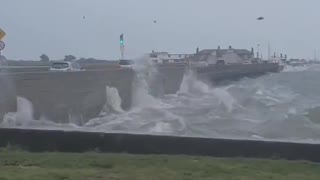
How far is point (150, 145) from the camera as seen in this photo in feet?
34.9

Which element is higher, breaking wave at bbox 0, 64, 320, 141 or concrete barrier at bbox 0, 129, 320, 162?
concrete barrier at bbox 0, 129, 320, 162

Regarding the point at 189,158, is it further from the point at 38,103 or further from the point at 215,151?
the point at 38,103

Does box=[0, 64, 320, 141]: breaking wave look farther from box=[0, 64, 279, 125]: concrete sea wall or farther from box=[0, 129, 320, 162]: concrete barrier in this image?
box=[0, 129, 320, 162]: concrete barrier

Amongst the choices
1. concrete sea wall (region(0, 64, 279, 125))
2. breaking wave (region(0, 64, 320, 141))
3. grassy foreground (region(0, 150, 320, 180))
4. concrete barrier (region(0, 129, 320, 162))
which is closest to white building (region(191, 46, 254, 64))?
breaking wave (region(0, 64, 320, 141))

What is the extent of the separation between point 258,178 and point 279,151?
1.98 meters

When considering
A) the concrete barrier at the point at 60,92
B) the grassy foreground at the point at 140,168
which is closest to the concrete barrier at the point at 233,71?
the concrete barrier at the point at 60,92

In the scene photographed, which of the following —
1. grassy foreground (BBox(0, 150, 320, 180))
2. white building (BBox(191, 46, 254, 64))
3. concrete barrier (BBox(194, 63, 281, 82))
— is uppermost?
grassy foreground (BBox(0, 150, 320, 180))

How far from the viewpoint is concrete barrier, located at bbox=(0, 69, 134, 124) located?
21.5 metres

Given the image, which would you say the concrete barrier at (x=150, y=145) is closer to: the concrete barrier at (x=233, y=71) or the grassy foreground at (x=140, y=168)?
the grassy foreground at (x=140, y=168)

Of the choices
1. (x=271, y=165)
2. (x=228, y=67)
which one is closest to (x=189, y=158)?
(x=271, y=165)

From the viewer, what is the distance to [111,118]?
28.8 meters

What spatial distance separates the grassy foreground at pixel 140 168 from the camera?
8.20 meters

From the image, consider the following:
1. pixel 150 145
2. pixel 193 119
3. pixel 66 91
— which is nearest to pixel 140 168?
pixel 150 145

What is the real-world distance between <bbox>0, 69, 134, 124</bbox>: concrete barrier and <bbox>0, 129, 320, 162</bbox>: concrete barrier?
803cm
